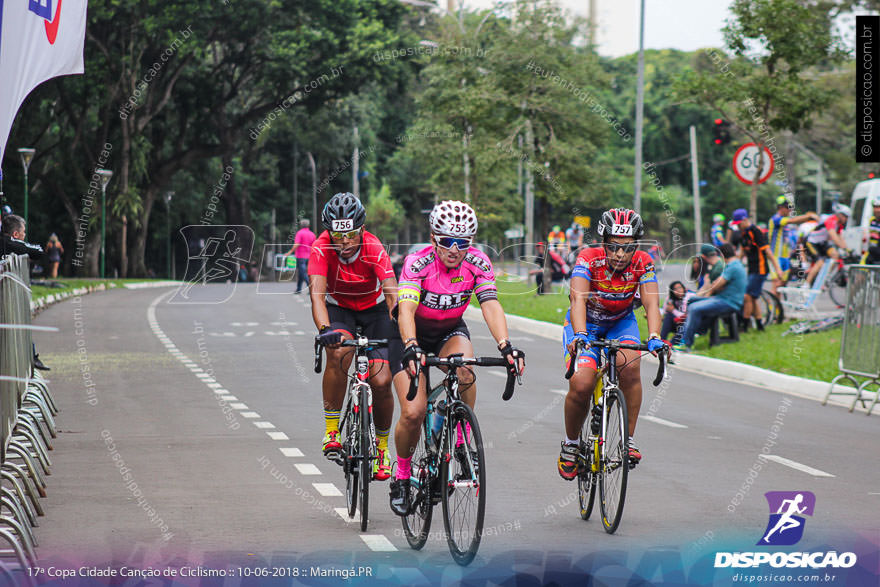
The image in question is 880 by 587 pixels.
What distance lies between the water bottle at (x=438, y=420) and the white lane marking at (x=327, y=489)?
1.99 metres

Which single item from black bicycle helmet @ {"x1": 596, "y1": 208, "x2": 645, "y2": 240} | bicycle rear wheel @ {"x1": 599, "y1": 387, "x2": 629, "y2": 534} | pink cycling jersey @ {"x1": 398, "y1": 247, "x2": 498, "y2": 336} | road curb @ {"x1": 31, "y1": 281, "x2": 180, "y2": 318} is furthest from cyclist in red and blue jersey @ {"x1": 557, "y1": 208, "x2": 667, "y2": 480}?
road curb @ {"x1": 31, "y1": 281, "x2": 180, "y2": 318}

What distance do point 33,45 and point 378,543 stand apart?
417 centimetres

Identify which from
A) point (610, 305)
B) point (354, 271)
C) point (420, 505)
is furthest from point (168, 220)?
point (420, 505)

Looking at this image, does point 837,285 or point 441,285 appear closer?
point 441,285

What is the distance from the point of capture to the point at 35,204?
57250 mm

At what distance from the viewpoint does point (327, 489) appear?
30.9ft

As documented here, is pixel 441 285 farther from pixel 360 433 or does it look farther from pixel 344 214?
pixel 360 433

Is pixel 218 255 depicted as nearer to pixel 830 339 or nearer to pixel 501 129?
pixel 501 129

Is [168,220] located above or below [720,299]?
above

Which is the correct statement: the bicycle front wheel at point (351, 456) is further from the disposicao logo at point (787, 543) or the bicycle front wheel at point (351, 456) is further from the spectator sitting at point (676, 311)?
the spectator sitting at point (676, 311)

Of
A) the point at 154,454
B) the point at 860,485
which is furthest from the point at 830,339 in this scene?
the point at 154,454

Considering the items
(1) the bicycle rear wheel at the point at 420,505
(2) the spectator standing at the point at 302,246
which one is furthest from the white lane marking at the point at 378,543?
(2) the spectator standing at the point at 302,246

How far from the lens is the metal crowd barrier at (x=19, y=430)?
23.0ft

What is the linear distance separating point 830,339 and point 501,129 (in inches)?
686
